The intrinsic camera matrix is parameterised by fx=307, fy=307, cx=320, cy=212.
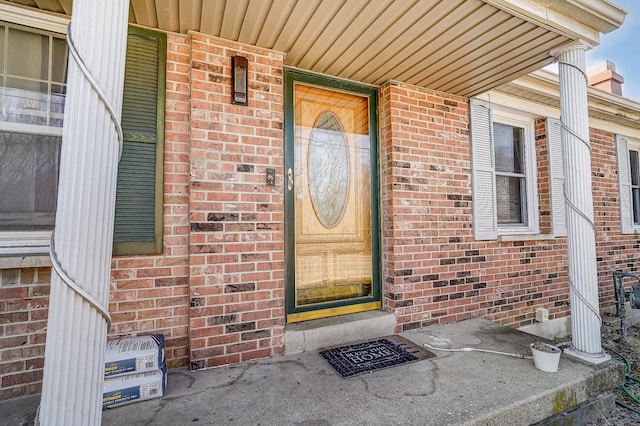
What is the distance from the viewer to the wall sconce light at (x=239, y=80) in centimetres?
239

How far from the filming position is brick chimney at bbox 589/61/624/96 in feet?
17.9

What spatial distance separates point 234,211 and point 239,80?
1027 millimetres

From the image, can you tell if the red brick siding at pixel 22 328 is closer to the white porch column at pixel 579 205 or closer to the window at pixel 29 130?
the window at pixel 29 130

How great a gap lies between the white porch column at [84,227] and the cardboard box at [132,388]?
0.87 m

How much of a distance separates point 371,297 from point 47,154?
2822mm

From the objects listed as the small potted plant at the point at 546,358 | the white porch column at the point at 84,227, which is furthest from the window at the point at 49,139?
the small potted plant at the point at 546,358

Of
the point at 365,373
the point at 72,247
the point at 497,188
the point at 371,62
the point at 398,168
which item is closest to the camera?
the point at 72,247

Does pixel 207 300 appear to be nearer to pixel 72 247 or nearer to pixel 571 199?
pixel 72 247

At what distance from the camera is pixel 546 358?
2156 millimetres

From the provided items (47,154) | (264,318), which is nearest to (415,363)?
(264,318)

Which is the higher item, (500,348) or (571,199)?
(571,199)

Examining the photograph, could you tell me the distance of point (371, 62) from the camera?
2.71m

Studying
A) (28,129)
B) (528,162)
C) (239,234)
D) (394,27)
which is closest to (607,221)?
(528,162)

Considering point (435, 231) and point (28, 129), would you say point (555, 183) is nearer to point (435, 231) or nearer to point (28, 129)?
point (435, 231)
